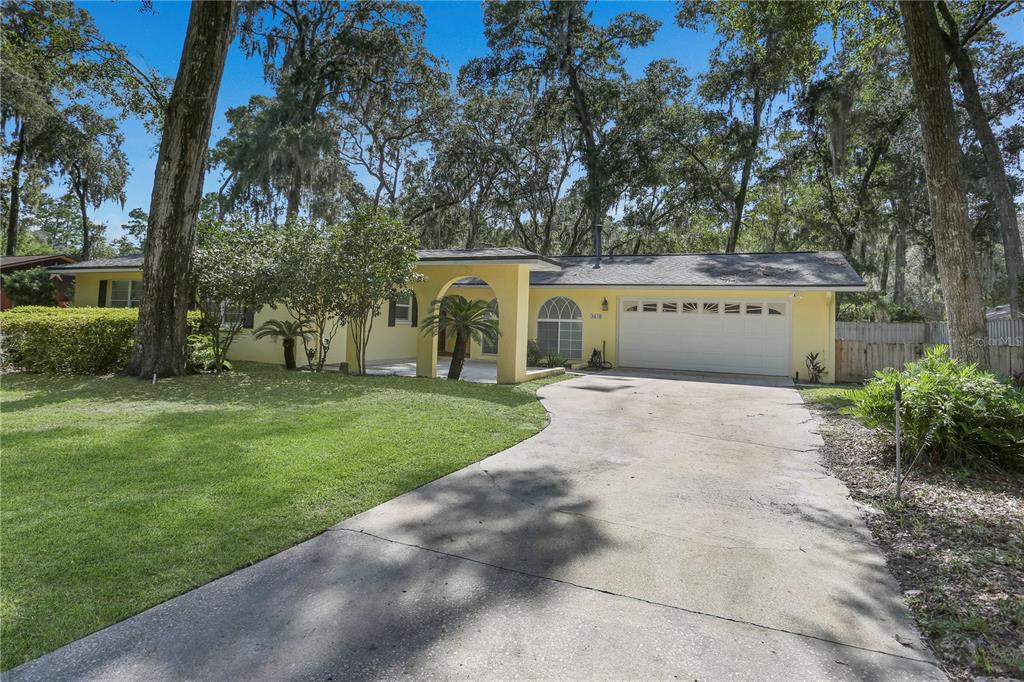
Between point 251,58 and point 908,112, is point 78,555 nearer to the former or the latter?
point 251,58

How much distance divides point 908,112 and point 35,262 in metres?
31.2

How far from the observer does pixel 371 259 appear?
9789 millimetres

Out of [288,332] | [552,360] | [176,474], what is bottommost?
[176,474]

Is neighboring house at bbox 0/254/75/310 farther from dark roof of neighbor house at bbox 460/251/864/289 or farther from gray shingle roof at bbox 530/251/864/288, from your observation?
gray shingle roof at bbox 530/251/864/288

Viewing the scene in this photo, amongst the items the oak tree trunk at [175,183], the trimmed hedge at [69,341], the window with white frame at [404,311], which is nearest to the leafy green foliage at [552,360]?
the window with white frame at [404,311]

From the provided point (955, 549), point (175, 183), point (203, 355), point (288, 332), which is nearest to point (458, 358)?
point (288, 332)

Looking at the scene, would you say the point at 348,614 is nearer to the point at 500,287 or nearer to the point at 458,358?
the point at 458,358

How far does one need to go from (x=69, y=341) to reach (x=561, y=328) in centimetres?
1193

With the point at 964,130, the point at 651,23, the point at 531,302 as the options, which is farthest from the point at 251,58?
the point at 964,130

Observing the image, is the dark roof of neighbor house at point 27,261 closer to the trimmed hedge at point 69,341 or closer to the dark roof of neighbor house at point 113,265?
the dark roof of neighbor house at point 113,265

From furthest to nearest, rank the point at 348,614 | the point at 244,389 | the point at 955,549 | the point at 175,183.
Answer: the point at 175,183, the point at 244,389, the point at 955,549, the point at 348,614

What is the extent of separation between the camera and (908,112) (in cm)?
1812

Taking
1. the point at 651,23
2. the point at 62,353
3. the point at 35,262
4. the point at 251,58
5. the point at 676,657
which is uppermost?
the point at 651,23

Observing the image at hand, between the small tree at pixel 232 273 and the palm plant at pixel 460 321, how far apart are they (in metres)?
3.25
